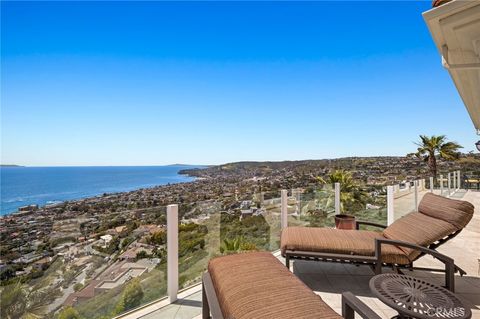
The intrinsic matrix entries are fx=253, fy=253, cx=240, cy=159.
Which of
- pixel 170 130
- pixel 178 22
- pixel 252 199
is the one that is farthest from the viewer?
pixel 170 130

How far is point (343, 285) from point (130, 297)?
252cm

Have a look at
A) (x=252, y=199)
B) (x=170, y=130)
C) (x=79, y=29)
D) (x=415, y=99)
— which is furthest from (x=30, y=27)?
(x=415, y=99)

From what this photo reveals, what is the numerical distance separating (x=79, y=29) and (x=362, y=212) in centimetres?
1040

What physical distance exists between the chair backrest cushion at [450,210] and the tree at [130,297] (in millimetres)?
3698

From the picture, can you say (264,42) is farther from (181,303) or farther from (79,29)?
(181,303)

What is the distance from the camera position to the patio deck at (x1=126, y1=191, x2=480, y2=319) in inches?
104

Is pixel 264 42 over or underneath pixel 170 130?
over

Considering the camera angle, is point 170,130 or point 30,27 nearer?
point 30,27

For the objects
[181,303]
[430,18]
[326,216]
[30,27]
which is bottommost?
[181,303]

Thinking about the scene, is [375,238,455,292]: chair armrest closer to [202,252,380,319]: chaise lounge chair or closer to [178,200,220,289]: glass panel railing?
[202,252,380,319]: chaise lounge chair

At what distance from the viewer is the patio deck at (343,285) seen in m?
2.63

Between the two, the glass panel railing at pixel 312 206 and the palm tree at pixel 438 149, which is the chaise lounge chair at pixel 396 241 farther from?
the palm tree at pixel 438 149

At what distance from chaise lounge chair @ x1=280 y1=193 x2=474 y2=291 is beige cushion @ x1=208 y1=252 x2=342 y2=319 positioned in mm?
1215

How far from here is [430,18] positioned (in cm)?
213
